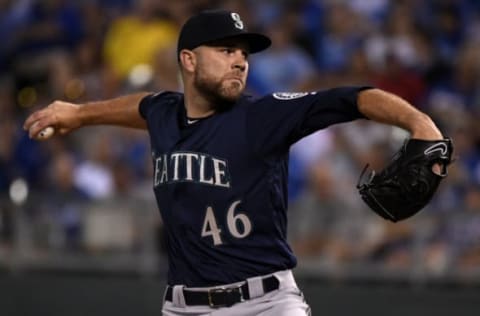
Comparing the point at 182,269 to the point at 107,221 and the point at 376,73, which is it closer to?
the point at 107,221

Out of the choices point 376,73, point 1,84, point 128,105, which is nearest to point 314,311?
point 376,73

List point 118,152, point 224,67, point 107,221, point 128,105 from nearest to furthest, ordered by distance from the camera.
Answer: point 224,67 < point 128,105 < point 107,221 < point 118,152

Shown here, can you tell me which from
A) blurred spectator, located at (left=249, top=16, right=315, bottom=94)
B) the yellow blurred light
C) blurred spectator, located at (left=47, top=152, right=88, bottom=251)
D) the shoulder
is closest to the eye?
the shoulder

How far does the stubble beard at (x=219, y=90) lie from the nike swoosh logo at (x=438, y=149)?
3.25 feet

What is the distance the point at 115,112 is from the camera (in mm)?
5555

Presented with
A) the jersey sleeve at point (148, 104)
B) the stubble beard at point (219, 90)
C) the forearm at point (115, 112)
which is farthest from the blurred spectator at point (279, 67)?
the stubble beard at point (219, 90)

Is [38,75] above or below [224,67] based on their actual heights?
above

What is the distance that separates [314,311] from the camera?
807 centimetres

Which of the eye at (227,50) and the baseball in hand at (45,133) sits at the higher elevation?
the eye at (227,50)

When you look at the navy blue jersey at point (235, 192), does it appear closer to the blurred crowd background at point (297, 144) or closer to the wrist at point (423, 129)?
the wrist at point (423, 129)

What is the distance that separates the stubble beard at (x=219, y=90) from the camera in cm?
483

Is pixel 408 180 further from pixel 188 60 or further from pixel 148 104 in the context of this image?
pixel 148 104

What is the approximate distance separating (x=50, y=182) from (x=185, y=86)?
4625 millimetres

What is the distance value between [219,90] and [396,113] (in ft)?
3.05
